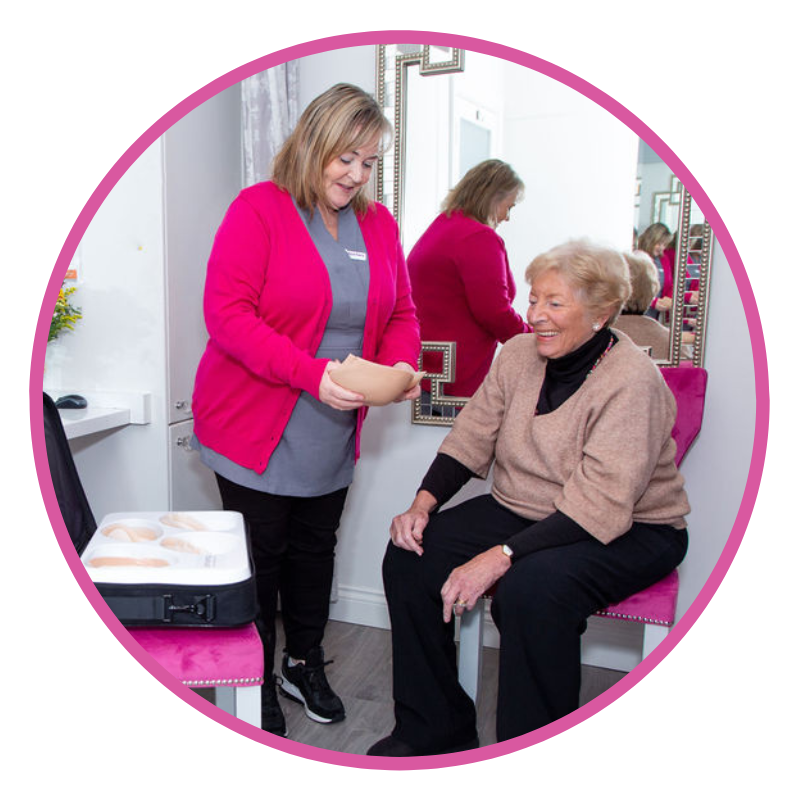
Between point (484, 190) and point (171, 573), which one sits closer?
point (171, 573)

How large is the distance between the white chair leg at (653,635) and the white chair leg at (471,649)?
0.32 meters

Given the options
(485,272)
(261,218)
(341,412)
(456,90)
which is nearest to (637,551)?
(341,412)

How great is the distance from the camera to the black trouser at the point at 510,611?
4.48 ft

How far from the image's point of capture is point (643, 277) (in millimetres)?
1803

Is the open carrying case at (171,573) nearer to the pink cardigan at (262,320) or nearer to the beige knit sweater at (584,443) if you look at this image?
the pink cardigan at (262,320)

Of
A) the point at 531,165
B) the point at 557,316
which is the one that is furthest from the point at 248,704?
the point at 531,165

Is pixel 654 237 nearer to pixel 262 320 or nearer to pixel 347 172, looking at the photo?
pixel 347 172

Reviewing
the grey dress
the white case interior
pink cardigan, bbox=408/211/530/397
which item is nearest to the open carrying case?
the white case interior

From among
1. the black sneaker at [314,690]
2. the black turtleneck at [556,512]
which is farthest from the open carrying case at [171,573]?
the black sneaker at [314,690]

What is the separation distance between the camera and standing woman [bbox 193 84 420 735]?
56.7 inches

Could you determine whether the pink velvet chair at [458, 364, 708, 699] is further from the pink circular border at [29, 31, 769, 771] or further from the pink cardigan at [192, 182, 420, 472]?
the pink cardigan at [192, 182, 420, 472]

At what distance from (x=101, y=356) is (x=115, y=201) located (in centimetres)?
38

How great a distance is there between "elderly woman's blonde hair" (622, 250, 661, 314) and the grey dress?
0.65 metres

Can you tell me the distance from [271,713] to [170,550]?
65 cm
